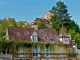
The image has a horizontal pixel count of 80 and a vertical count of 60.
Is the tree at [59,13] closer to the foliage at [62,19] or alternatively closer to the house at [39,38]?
the foliage at [62,19]

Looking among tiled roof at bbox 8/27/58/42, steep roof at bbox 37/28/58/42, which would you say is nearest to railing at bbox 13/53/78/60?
tiled roof at bbox 8/27/58/42

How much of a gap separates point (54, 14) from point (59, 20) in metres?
3.29

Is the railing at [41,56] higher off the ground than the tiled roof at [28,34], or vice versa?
the tiled roof at [28,34]

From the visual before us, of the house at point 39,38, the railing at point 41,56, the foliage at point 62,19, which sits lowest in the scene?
the railing at point 41,56

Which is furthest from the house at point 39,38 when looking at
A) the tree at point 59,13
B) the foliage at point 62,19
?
the tree at point 59,13

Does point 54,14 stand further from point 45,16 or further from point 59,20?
point 45,16

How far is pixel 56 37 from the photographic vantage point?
142ft

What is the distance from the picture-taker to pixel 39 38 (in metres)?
41.8

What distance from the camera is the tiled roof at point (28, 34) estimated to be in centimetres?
4018

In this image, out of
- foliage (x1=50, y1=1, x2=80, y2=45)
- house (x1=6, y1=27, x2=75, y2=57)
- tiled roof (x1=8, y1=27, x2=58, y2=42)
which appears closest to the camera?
house (x1=6, y1=27, x2=75, y2=57)

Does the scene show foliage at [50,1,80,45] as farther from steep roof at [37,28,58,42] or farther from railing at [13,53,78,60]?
railing at [13,53,78,60]

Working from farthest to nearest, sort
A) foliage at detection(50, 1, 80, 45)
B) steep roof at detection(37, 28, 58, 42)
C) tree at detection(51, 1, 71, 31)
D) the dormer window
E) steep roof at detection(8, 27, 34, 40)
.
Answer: tree at detection(51, 1, 71, 31) → foliage at detection(50, 1, 80, 45) → steep roof at detection(37, 28, 58, 42) → the dormer window → steep roof at detection(8, 27, 34, 40)

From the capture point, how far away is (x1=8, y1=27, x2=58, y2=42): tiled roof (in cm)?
4018

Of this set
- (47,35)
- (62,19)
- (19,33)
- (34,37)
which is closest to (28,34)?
(34,37)
